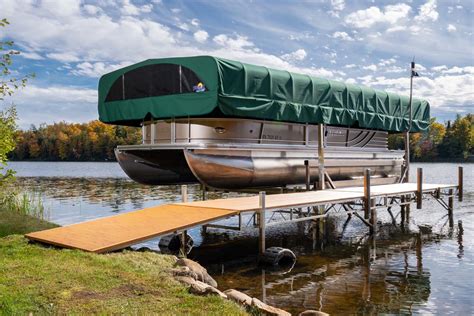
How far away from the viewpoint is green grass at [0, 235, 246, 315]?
5.48 meters

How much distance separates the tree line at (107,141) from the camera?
71625 mm

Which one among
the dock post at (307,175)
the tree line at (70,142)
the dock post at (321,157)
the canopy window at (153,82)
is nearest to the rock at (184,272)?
the canopy window at (153,82)

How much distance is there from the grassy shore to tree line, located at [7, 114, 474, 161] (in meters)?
55.4

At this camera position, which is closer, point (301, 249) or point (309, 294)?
point (309, 294)

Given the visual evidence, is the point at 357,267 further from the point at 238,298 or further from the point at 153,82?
the point at 153,82

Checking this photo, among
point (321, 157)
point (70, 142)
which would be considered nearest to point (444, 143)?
point (70, 142)

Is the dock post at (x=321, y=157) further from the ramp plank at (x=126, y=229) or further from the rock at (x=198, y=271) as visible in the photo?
the rock at (x=198, y=271)

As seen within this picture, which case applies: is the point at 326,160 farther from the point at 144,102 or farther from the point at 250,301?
the point at 250,301

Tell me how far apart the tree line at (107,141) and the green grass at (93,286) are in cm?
5556

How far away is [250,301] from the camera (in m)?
6.19

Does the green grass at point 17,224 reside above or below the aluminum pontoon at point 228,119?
below

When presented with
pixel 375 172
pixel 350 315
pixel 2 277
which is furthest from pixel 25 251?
pixel 375 172

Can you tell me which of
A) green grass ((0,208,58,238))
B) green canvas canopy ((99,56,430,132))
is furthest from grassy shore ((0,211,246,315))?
green canvas canopy ((99,56,430,132))

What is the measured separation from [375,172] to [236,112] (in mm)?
8164
